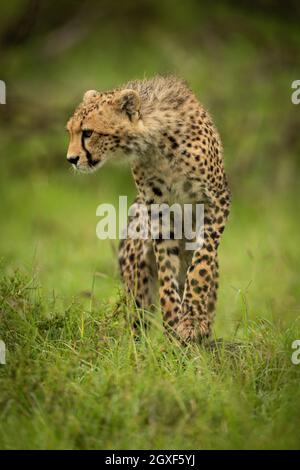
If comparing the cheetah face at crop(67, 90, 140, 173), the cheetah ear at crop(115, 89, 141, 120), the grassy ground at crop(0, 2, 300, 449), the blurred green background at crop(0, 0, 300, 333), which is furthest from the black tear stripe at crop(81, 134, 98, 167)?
the blurred green background at crop(0, 0, 300, 333)

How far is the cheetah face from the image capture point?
4504 millimetres

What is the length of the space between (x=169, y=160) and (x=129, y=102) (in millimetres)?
368

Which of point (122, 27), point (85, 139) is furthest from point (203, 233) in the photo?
point (122, 27)

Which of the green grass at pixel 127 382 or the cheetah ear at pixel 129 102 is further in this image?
the cheetah ear at pixel 129 102

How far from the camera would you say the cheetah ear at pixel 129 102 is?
4.56m

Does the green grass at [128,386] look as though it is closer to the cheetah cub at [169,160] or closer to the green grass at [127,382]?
the green grass at [127,382]

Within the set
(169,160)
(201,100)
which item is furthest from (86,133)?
(201,100)

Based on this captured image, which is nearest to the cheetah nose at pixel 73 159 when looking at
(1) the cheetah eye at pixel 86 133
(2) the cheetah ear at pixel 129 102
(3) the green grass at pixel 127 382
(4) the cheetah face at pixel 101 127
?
(4) the cheetah face at pixel 101 127

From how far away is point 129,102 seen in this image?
4.60 metres

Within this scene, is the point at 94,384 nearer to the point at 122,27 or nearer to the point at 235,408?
the point at 235,408

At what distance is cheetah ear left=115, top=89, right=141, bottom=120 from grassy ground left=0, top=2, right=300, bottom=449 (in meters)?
0.88

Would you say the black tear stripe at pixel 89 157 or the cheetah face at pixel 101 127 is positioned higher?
the cheetah face at pixel 101 127

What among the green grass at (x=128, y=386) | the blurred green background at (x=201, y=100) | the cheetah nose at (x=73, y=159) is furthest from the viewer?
the blurred green background at (x=201, y=100)

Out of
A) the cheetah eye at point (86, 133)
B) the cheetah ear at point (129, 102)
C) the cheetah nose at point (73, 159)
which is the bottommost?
the cheetah nose at point (73, 159)
